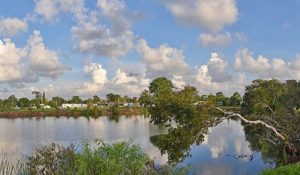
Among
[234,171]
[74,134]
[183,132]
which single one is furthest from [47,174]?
[74,134]

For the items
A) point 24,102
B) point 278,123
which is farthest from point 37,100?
point 278,123

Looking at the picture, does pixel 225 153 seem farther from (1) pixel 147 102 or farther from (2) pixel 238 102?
(2) pixel 238 102

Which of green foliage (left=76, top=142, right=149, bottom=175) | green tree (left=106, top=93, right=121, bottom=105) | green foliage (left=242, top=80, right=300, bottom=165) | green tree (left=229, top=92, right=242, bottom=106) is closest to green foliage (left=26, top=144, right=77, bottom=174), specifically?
green foliage (left=76, top=142, right=149, bottom=175)

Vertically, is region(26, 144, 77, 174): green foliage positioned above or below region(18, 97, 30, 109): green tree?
below

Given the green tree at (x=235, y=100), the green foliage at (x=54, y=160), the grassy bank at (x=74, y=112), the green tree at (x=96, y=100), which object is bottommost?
the green foliage at (x=54, y=160)

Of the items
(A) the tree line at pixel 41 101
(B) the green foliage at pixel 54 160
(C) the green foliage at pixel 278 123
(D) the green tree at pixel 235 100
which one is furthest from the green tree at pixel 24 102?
(B) the green foliage at pixel 54 160

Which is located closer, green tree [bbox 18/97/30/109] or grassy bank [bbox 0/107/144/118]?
grassy bank [bbox 0/107/144/118]

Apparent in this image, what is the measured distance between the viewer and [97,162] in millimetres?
14641

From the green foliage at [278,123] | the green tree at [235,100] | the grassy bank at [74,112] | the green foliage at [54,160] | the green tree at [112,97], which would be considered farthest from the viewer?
the green tree at [112,97]

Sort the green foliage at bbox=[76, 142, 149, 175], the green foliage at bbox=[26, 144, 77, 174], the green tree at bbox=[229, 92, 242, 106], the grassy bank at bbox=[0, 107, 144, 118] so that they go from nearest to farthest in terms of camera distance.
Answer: the green foliage at bbox=[76, 142, 149, 175] → the green foliage at bbox=[26, 144, 77, 174] → the grassy bank at bbox=[0, 107, 144, 118] → the green tree at bbox=[229, 92, 242, 106]

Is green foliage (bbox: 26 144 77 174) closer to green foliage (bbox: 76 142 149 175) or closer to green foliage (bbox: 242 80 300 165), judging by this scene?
green foliage (bbox: 76 142 149 175)

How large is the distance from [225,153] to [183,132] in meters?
24.4

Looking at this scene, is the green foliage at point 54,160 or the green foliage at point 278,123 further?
the green foliage at point 278,123

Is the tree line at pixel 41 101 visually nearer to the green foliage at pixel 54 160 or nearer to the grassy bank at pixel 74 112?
the grassy bank at pixel 74 112
